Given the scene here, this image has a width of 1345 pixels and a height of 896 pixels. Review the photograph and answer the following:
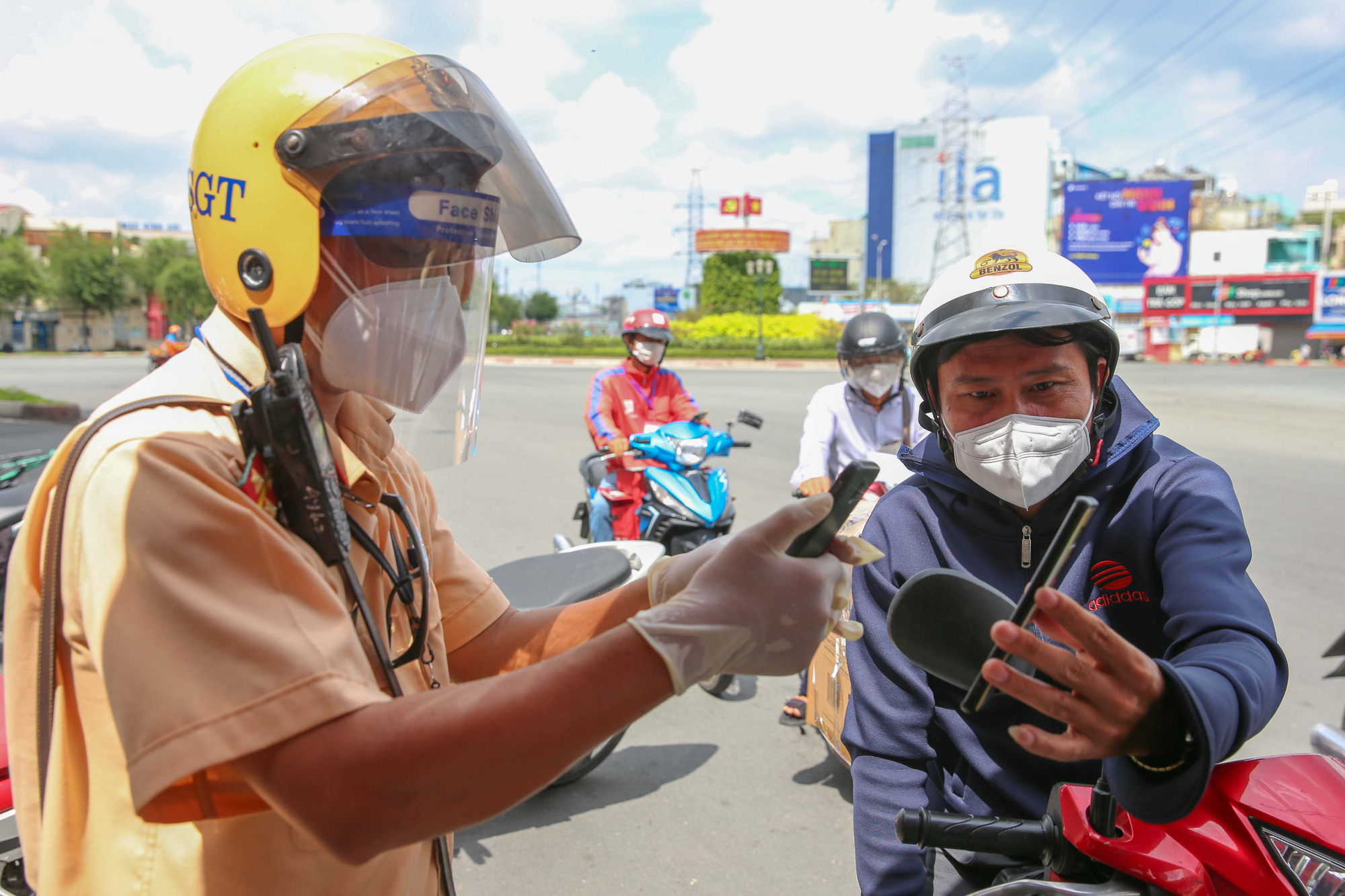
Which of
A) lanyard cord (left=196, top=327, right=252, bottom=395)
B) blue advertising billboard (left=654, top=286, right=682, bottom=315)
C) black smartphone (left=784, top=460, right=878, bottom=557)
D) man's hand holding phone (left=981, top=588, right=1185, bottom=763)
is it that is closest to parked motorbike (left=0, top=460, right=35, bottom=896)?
lanyard cord (left=196, top=327, right=252, bottom=395)

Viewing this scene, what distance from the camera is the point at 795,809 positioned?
11.2 ft

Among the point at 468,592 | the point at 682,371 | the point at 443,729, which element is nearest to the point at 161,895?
the point at 443,729

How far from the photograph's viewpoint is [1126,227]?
53.0 meters

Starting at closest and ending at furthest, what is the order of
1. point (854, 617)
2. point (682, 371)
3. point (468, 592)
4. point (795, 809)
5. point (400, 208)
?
point (400, 208) < point (468, 592) < point (854, 617) < point (795, 809) < point (682, 371)

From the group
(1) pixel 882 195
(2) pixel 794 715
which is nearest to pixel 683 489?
(2) pixel 794 715

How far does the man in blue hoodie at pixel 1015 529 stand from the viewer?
155 cm

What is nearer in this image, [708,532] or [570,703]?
[570,703]

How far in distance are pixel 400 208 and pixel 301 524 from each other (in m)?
0.47

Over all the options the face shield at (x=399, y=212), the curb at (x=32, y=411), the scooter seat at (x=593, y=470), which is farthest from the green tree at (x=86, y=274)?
the face shield at (x=399, y=212)

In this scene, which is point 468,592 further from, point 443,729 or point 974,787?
point 974,787

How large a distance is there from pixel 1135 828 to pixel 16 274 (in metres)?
61.1

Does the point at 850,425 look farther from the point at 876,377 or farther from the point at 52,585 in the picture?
the point at 52,585

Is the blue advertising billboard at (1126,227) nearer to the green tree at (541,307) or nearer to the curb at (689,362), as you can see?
the curb at (689,362)

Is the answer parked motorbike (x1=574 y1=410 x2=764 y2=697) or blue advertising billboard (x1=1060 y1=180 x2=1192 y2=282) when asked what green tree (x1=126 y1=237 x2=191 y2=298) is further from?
parked motorbike (x1=574 y1=410 x2=764 y2=697)
